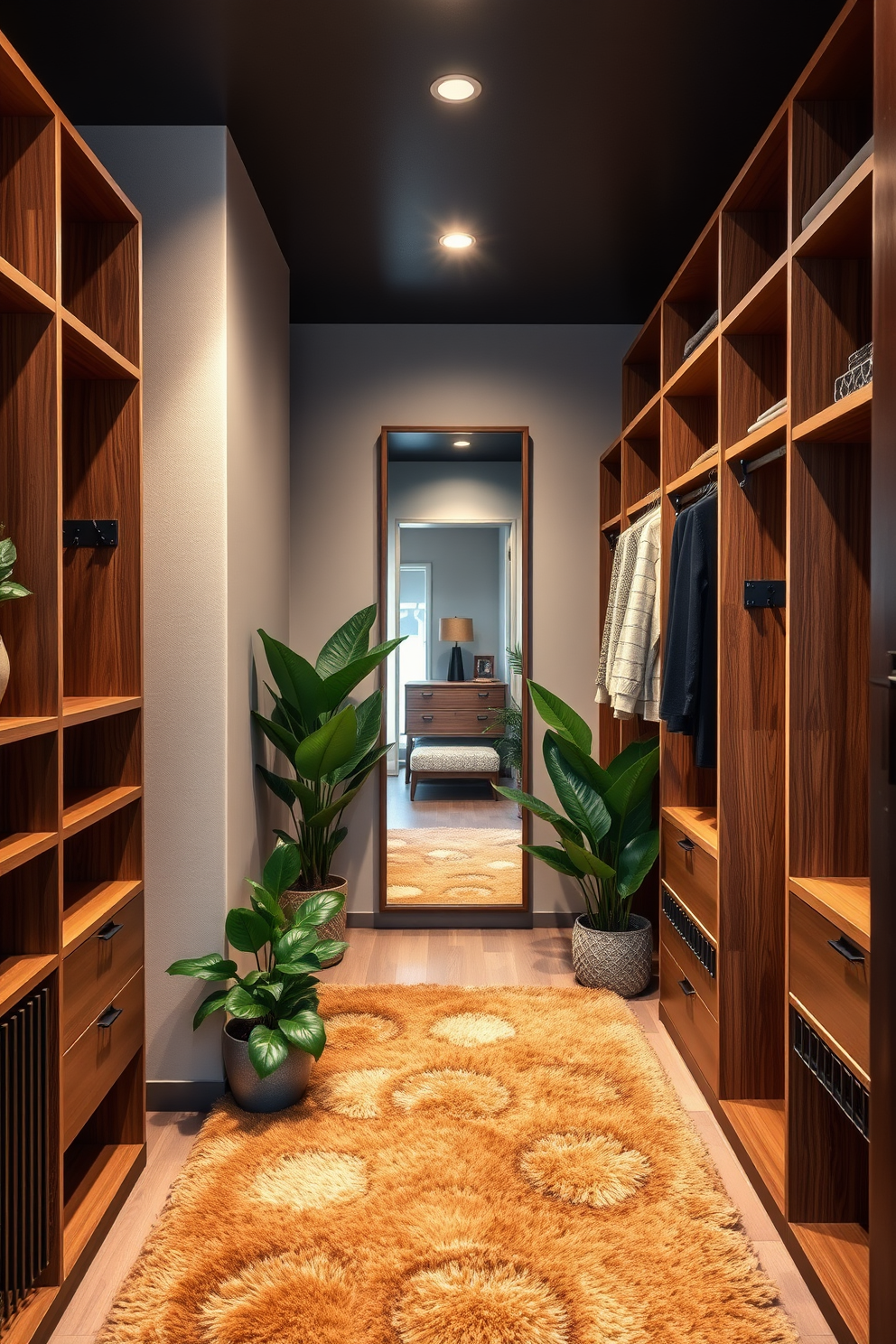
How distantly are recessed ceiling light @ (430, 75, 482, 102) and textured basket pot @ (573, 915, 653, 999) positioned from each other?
2549mm

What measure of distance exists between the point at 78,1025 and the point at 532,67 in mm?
2357

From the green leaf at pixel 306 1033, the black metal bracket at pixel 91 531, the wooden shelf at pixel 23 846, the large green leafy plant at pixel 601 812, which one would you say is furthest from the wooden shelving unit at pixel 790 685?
the black metal bracket at pixel 91 531

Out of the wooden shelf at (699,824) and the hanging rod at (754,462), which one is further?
the wooden shelf at (699,824)

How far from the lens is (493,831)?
4.09m

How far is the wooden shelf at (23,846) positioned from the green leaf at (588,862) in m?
1.92

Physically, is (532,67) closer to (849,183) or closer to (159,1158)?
(849,183)

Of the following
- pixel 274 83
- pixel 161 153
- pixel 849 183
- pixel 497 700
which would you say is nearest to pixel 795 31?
pixel 849 183

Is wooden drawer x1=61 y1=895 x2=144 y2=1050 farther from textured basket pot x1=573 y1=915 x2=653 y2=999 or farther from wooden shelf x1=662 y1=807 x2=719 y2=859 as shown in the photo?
textured basket pot x1=573 y1=915 x2=653 y2=999

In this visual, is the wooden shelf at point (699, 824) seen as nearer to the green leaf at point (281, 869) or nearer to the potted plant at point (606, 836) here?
the potted plant at point (606, 836)

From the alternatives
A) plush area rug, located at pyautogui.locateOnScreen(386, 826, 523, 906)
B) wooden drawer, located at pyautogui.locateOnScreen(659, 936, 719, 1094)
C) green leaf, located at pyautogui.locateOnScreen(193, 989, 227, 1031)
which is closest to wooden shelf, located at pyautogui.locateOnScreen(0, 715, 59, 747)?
green leaf, located at pyautogui.locateOnScreen(193, 989, 227, 1031)

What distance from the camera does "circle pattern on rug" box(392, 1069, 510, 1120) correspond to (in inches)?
92.2

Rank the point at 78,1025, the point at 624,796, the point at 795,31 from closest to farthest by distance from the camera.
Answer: the point at 78,1025
the point at 795,31
the point at 624,796

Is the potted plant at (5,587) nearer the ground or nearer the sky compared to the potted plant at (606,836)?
nearer the sky

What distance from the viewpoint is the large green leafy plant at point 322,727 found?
3.01m
